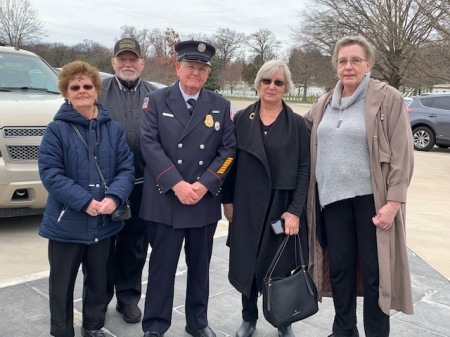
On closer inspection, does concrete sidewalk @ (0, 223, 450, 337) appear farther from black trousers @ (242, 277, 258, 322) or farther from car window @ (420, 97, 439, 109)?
car window @ (420, 97, 439, 109)

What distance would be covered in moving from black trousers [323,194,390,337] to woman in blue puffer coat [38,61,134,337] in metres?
1.39

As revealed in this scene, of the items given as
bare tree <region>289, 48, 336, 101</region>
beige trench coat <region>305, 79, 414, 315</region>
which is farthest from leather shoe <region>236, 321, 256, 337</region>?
bare tree <region>289, 48, 336, 101</region>

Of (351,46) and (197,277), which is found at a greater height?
(351,46)

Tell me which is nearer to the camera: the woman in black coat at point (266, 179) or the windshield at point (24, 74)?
the woman in black coat at point (266, 179)

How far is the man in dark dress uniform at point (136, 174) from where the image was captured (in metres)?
3.47

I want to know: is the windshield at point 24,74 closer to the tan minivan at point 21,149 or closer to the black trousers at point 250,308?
the tan minivan at point 21,149

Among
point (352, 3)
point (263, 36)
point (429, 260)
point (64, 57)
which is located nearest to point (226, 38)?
point (263, 36)

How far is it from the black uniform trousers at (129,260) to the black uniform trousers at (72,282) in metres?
0.38

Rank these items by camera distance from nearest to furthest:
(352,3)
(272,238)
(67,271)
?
(67,271), (272,238), (352,3)

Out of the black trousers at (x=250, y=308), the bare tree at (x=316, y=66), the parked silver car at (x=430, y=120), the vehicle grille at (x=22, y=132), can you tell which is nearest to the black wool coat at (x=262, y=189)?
the black trousers at (x=250, y=308)

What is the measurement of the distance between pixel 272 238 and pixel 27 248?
9.77 ft

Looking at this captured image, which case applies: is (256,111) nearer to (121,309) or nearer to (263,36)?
(121,309)

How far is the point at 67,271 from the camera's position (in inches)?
119

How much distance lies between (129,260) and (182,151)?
109cm
